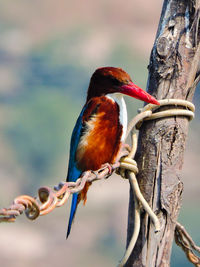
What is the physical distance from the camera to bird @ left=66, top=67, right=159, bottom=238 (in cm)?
157

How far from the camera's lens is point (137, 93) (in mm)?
1496

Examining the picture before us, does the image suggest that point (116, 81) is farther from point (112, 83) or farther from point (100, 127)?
point (100, 127)

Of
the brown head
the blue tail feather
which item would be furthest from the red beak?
the blue tail feather

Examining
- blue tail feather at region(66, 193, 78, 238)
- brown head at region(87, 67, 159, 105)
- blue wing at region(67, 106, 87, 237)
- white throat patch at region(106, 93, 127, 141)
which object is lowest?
blue tail feather at region(66, 193, 78, 238)

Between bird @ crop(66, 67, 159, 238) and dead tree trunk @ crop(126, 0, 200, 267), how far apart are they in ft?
0.36

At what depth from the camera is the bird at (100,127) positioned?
1569mm

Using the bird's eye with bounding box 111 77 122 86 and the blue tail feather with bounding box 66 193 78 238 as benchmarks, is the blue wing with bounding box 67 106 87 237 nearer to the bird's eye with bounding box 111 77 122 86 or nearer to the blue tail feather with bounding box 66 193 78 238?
the blue tail feather with bounding box 66 193 78 238

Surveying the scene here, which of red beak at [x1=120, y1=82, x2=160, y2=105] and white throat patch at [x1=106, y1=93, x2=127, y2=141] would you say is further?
white throat patch at [x1=106, y1=93, x2=127, y2=141]

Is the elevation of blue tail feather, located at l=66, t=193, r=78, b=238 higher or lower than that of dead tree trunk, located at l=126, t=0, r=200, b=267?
lower

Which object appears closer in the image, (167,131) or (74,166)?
(167,131)

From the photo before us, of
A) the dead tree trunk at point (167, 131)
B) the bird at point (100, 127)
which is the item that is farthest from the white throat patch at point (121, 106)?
the dead tree trunk at point (167, 131)

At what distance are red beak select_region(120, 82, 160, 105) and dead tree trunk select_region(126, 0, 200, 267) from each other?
43 millimetres

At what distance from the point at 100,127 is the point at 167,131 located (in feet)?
0.70

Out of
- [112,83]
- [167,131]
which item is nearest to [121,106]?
[112,83]
